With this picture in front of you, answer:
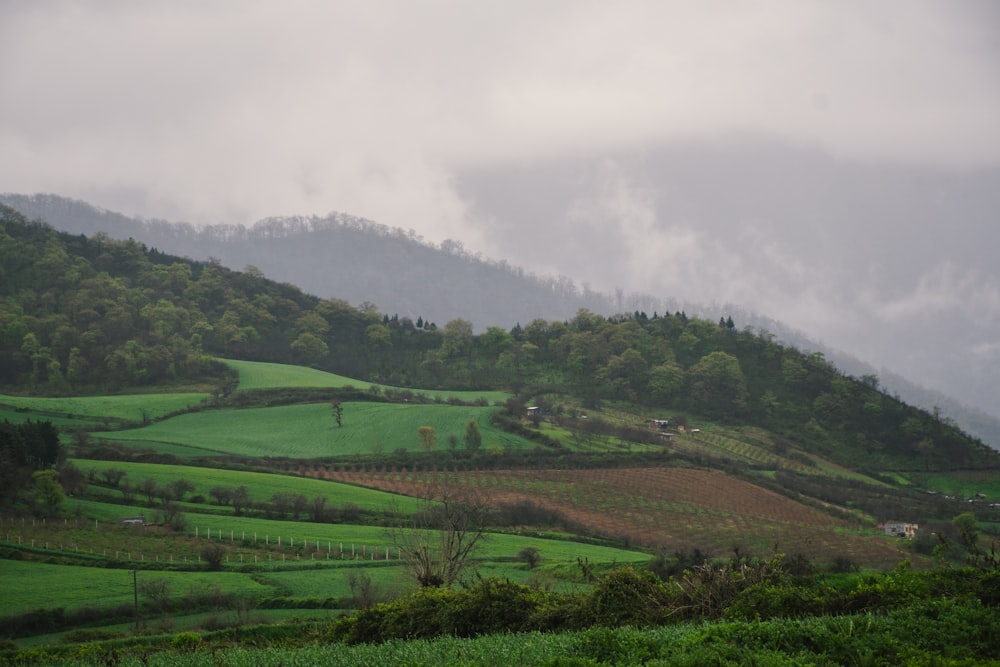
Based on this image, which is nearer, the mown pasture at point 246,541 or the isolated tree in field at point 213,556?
the isolated tree in field at point 213,556

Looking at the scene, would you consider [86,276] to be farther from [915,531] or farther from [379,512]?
[915,531]

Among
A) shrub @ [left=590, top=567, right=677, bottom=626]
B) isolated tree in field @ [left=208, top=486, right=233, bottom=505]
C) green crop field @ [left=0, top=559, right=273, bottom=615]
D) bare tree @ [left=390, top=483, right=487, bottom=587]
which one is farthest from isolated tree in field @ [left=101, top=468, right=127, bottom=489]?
shrub @ [left=590, top=567, right=677, bottom=626]

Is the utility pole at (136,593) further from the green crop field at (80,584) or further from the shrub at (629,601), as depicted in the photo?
the shrub at (629,601)

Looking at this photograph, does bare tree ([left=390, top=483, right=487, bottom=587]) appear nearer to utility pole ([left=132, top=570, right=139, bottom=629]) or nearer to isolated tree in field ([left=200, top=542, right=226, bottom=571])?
isolated tree in field ([left=200, top=542, right=226, bottom=571])

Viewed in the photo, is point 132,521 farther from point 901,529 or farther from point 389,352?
point 389,352

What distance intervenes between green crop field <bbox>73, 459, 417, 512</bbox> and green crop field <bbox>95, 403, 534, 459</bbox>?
37.4 feet

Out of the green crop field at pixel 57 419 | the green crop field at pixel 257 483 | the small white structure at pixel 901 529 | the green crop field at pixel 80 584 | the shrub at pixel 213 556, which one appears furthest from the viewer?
the green crop field at pixel 57 419

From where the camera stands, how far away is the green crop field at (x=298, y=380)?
111125 millimetres

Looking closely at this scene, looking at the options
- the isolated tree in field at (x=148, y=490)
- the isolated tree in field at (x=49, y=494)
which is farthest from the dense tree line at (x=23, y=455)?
the isolated tree in field at (x=148, y=490)

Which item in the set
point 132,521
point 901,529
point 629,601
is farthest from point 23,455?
point 901,529

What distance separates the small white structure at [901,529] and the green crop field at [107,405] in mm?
74253

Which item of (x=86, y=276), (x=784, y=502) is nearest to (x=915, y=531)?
(x=784, y=502)

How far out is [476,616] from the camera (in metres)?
22.2

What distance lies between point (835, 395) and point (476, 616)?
331 ft
